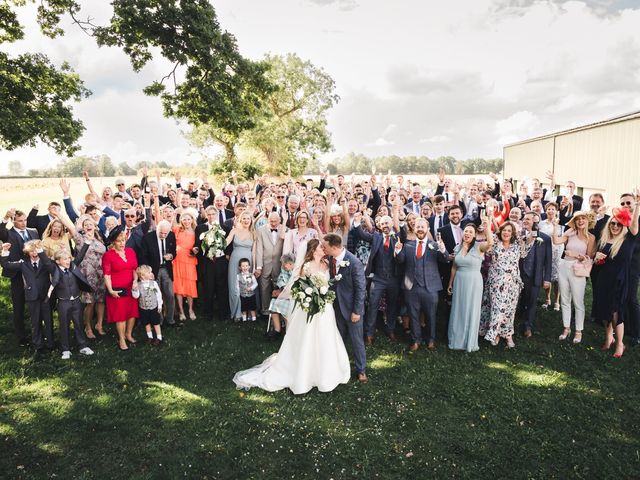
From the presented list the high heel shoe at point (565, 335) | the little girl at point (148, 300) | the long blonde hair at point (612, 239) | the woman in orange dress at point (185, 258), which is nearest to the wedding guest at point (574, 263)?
the high heel shoe at point (565, 335)

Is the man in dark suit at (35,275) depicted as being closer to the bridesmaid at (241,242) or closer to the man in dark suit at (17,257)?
the man in dark suit at (17,257)

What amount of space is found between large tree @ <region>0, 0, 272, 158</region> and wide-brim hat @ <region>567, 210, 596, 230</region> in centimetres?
1163

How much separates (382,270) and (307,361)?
2.37 m

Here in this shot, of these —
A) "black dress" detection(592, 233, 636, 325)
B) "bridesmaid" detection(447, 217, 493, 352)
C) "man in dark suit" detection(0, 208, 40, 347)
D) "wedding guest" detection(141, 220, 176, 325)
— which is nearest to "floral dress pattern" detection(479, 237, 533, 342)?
"bridesmaid" detection(447, 217, 493, 352)

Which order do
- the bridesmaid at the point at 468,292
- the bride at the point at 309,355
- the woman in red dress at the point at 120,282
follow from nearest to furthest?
the bride at the point at 309,355 < the bridesmaid at the point at 468,292 < the woman in red dress at the point at 120,282

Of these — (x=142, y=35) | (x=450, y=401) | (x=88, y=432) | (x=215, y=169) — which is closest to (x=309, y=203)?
(x=450, y=401)

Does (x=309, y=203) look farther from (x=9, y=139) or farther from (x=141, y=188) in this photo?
(x=9, y=139)

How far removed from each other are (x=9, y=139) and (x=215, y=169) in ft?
80.3

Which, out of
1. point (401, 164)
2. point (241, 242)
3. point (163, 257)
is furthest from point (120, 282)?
point (401, 164)

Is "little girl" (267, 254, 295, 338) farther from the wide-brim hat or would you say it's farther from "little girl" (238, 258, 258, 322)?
the wide-brim hat

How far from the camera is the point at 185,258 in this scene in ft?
28.8

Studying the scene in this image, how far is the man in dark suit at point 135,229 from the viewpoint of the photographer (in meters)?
8.30

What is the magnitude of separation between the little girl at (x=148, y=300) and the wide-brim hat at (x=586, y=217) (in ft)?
25.7

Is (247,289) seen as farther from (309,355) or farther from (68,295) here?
(68,295)
